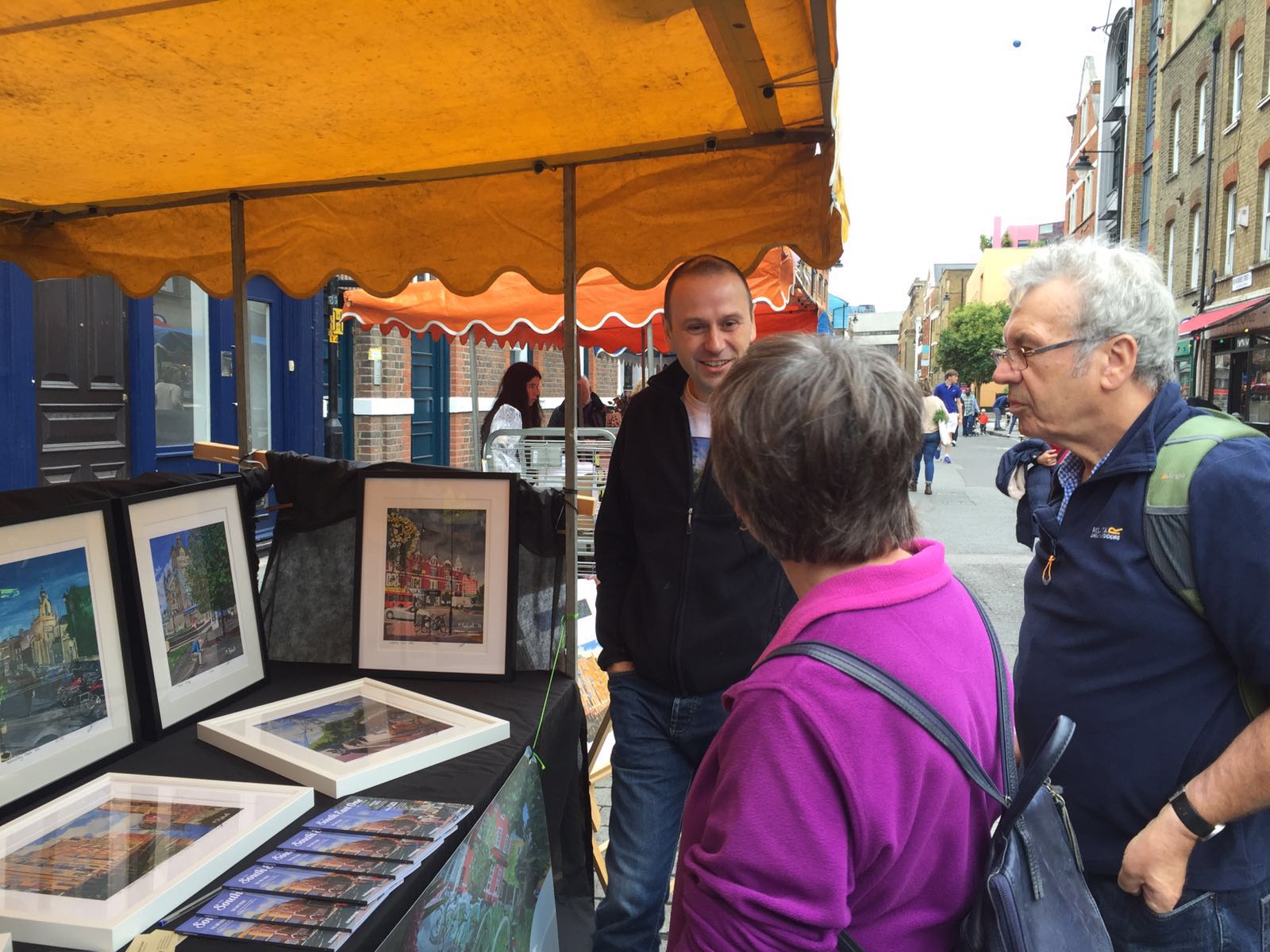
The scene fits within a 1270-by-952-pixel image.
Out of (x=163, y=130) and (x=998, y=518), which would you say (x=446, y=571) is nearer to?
(x=163, y=130)

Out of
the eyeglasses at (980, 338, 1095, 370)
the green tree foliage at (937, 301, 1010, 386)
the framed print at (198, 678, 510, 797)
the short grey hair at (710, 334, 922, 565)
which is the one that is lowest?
the framed print at (198, 678, 510, 797)

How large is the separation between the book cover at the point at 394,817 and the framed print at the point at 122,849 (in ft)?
0.22

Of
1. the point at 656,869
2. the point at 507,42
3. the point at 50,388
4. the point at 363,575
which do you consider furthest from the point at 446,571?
the point at 50,388

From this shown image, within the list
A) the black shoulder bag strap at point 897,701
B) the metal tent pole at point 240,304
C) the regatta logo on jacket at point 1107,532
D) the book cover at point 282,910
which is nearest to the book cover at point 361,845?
the book cover at point 282,910

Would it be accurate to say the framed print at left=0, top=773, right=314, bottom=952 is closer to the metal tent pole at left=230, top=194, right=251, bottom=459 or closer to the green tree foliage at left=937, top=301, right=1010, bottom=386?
the metal tent pole at left=230, top=194, right=251, bottom=459

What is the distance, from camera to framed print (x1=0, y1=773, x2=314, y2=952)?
Result: 116cm

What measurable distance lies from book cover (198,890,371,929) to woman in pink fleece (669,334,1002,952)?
47 cm

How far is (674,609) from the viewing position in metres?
1.99

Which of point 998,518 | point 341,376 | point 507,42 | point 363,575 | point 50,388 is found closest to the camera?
point 507,42

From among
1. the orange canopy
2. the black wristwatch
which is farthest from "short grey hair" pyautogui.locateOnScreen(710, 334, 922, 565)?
the orange canopy

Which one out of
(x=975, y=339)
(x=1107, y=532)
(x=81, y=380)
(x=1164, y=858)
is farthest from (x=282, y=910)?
(x=975, y=339)

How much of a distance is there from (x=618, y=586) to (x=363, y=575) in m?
0.70

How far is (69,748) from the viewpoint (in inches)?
63.4

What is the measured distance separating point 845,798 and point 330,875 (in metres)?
0.84
